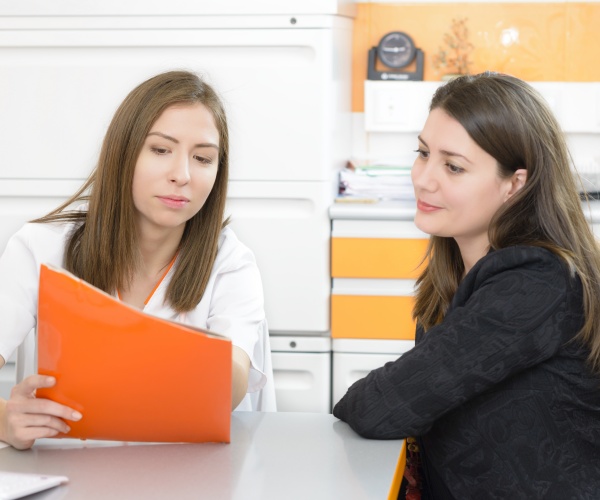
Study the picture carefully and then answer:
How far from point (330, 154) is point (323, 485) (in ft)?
5.80

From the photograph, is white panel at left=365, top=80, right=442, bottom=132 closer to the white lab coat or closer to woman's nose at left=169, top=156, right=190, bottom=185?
the white lab coat

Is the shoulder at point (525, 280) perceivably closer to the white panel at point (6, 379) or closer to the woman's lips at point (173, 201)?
the woman's lips at point (173, 201)

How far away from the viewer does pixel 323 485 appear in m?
1.09

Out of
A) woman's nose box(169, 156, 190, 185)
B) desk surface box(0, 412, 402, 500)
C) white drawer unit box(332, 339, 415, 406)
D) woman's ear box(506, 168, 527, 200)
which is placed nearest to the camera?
desk surface box(0, 412, 402, 500)

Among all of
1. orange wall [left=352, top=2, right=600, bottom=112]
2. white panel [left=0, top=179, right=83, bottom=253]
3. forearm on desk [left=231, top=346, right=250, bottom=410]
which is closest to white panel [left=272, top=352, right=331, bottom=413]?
white panel [left=0, top=179, right=83, bottom=253]

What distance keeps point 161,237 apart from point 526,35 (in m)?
1.95

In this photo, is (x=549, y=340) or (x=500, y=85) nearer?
(x=549, y=340)

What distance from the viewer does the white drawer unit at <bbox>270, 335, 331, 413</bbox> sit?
9.20ft

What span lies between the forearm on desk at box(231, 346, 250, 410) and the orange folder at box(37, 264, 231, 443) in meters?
0.25

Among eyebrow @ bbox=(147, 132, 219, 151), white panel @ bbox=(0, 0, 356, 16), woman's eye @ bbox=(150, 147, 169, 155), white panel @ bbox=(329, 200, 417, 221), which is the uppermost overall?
white panel @ bbox=(0, 0, 356, 16)

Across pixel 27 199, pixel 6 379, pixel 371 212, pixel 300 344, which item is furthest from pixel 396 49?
pixel 6 379

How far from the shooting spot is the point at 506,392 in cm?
131

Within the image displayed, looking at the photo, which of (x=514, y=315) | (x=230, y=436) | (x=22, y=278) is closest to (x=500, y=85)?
(x=514, y=315)

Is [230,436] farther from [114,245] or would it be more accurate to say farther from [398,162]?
[398,162]
